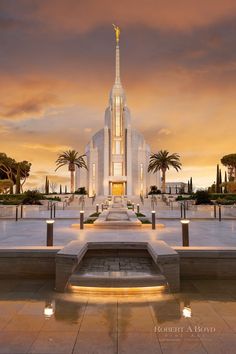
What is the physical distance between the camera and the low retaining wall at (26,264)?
6.48m

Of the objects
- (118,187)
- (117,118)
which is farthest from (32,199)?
(117,118)

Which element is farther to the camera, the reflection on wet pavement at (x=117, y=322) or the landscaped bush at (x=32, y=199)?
A: the landscaped bush at (x=32, y=199)

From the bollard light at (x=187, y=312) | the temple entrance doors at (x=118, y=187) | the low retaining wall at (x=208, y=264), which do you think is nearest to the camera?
the bollard light at (x=187, y=312)

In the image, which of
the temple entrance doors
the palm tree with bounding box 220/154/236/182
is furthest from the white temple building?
the palm tree with bounding box 220/154/236/182

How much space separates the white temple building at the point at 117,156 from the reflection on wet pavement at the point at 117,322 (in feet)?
174

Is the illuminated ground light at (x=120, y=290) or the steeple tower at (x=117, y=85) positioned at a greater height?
the steeple tower at (x=117, y=85)

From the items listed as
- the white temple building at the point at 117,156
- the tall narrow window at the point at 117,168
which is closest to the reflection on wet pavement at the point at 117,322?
the white temple building at the point at 117,156

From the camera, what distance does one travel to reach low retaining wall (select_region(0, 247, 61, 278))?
6.48 metres

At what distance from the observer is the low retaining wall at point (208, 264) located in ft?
21.1

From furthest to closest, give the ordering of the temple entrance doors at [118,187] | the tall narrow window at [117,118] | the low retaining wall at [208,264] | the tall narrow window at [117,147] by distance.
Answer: the tall narrow window at [117,147] < the tall narrow window at [117,118] < the temple entrance doors at [118,187] < the low retaining wall at [208,264]

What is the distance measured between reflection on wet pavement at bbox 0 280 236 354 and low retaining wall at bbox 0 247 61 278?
65 cm

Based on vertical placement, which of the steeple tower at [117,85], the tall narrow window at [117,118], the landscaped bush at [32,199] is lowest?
the landscaped bush at [32,199]

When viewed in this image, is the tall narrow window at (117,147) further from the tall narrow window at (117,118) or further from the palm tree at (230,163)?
the palm tree at (230,163)

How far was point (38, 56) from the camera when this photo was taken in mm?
20891
